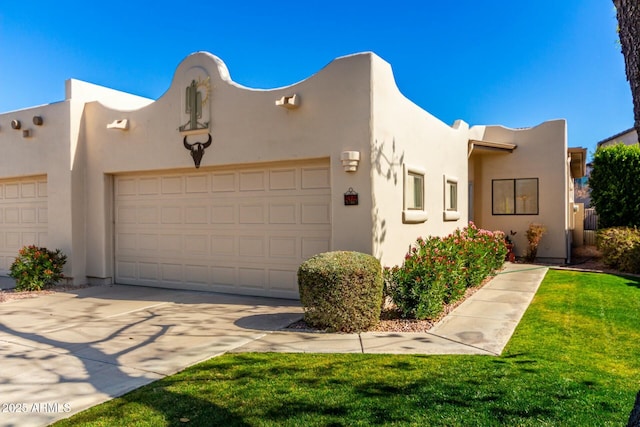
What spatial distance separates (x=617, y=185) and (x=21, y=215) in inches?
686

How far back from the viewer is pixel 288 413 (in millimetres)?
3523

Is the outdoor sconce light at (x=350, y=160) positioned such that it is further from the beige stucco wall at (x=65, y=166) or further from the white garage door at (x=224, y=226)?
the beige stucco wall at (x=65, y=166)

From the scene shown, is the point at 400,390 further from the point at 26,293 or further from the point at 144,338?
the point at 26,293

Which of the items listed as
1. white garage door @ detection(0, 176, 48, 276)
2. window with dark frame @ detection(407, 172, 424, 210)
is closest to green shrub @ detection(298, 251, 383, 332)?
window with dark frame @ detection(407, 172, 424, 210)

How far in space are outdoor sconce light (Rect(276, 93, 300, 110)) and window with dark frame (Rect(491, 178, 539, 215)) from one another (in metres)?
9.49

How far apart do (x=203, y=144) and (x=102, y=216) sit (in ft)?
11.0

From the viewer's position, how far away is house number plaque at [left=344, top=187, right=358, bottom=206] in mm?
7324

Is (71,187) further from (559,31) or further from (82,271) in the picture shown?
(559,31)

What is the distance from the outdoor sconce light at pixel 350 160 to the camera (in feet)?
23.7

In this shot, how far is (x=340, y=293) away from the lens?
599 cm

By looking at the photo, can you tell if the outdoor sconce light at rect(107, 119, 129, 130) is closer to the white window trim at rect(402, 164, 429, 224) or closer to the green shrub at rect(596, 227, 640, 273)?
the white window trim at rect(402, 164, 429, 224)

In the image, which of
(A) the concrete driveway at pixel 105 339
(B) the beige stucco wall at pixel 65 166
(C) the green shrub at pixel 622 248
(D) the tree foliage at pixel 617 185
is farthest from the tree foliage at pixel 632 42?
(D) the tree foliage at pixel 617 185

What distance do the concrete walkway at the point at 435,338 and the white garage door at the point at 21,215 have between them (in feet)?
27.4

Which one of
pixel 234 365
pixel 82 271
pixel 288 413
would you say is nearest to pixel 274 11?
pixel 82 271
